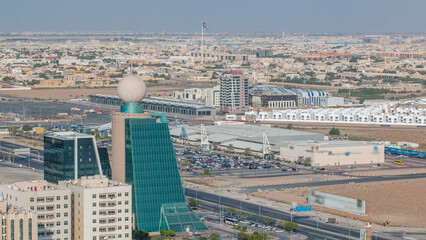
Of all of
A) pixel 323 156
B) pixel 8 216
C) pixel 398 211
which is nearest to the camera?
pixel 8 216

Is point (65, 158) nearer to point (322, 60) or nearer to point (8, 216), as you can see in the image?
point (8, 216)

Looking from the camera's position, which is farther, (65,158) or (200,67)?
(200,67)

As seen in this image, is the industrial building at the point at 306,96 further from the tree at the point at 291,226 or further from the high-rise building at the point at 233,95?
the tree at the point at 291,226

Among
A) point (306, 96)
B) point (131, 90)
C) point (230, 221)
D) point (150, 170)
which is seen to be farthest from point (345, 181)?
point (306, 96)

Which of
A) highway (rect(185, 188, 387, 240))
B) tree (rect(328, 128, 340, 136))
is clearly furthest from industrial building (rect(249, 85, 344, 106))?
highway (rect(185, 188, 387, 240))

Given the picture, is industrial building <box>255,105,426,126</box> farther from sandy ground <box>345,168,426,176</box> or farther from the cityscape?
sandy ground <box>345,168,426,176</box>

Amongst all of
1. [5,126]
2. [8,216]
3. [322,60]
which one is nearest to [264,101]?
[5,126]
